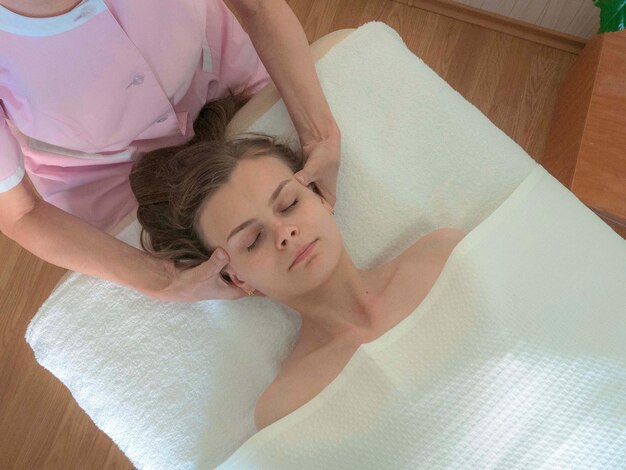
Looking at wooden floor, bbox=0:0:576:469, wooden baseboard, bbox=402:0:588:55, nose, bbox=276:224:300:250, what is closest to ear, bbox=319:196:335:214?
nose, bbox=276:224:300:250

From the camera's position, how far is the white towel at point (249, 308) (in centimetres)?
107

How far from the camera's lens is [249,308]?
1123mm

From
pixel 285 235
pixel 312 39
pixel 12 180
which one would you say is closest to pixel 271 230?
pixel 285 235

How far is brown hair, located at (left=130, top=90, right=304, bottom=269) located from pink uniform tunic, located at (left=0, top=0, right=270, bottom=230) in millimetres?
57

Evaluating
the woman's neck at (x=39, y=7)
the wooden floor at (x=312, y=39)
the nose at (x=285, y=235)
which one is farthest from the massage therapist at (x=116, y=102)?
the wooden floor at (x=312, y=39)

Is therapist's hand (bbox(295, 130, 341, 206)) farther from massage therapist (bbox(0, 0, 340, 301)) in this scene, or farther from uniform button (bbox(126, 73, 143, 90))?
uniform button (bbox(126, 73, 143, 90))

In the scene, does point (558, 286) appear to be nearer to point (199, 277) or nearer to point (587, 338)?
point (587, 338)

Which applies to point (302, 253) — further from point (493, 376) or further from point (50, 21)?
point (50, 21)

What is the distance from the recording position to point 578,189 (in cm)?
128

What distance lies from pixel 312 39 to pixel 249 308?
1.09 m

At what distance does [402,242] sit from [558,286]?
32cm

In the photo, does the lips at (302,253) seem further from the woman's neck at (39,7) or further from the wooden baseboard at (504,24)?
the wooden baseboard at (504,24)

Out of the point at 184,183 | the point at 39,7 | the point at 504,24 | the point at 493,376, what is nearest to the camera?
the point at 39,7

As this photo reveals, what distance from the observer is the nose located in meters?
0.94
